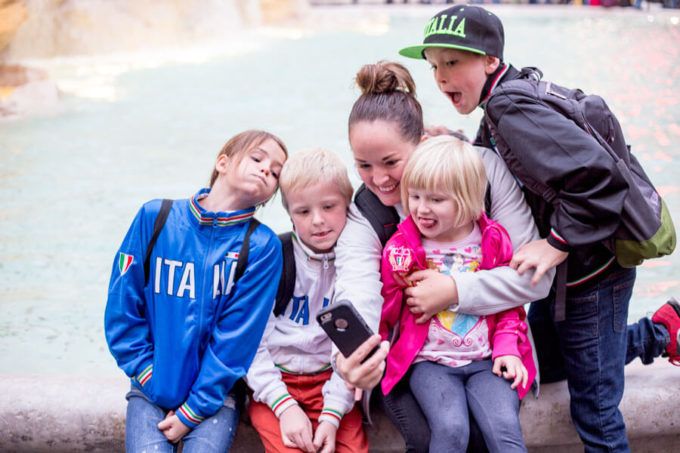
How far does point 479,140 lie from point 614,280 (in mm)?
640

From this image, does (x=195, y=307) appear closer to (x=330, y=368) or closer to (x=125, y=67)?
(x=330, y=368)

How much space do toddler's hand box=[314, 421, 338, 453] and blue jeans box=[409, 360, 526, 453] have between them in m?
0.27

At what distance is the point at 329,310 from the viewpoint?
5.58 feet

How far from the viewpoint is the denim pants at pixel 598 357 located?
76.4 inches

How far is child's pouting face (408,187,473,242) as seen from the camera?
1863 millimetres

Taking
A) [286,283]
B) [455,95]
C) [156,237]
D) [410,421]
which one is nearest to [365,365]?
[410,421]

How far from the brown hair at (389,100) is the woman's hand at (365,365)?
713mm

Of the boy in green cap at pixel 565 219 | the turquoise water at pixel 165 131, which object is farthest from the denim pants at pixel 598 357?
the turquoise water at pixel 165 131

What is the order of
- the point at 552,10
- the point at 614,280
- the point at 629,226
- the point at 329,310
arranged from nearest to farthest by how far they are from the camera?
1. the point at 329,310
2. the point at 629,226
3. the point at 614,280
4. the point at 552,10

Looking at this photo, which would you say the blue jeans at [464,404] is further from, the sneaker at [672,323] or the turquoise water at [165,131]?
the turquoise water at [165,131]

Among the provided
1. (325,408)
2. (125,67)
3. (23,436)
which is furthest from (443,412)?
(125,67)

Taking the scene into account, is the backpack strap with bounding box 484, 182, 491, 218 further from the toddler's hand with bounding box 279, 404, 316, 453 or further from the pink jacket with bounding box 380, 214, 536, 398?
the toddler's hand with bounding box 279, 404, 316, 453

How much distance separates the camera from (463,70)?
211cm

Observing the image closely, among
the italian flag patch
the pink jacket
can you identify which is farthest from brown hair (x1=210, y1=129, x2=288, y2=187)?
the pink jacket
